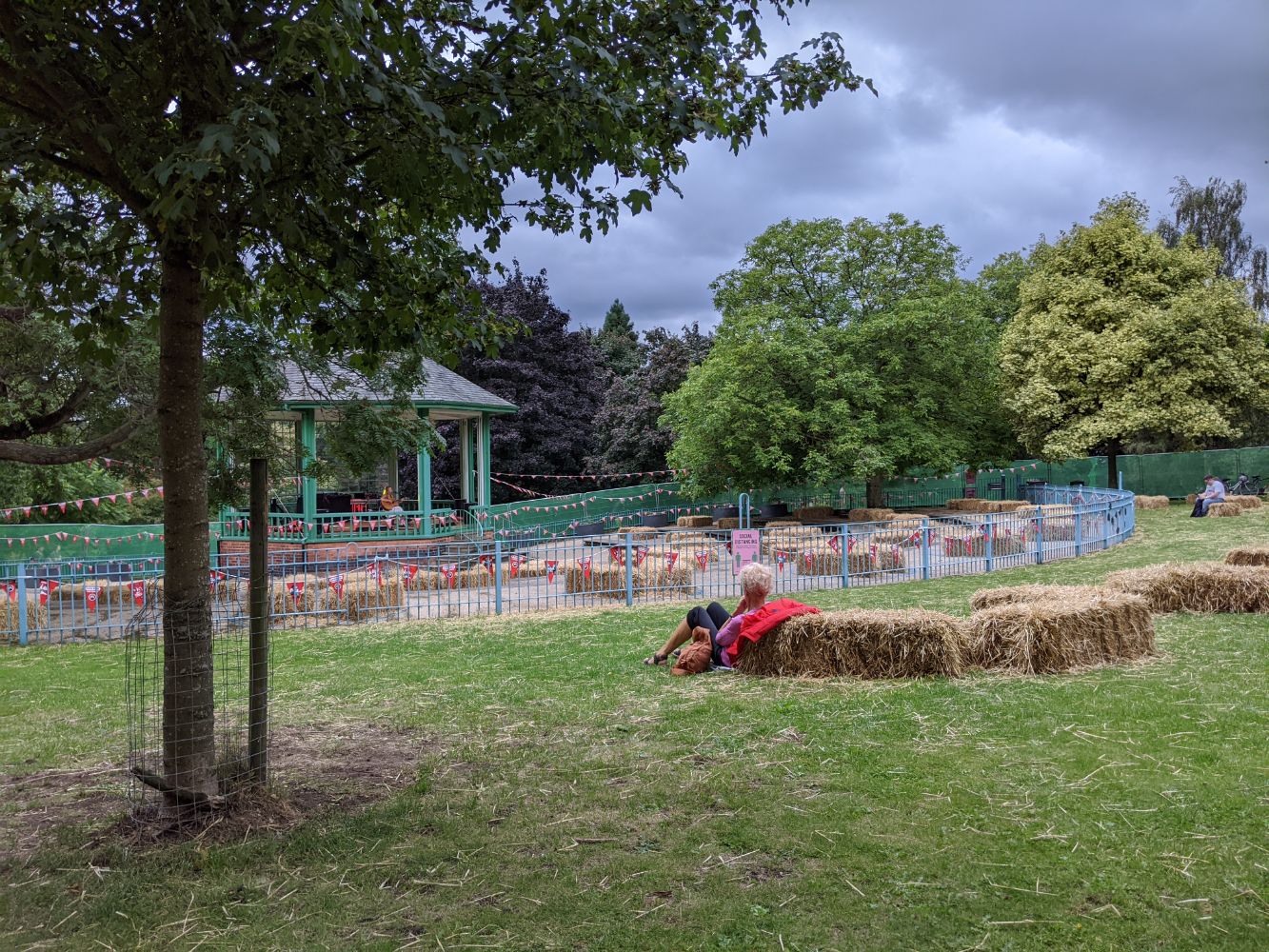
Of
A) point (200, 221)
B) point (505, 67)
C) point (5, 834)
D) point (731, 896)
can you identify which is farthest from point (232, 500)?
point (731, 896)

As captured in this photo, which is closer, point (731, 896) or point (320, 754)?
point (731, 896)

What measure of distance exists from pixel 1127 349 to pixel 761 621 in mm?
28878

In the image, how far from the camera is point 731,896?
3.55 metres

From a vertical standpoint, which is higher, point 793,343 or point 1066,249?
point 1066,249

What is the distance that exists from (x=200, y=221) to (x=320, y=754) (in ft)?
11.3

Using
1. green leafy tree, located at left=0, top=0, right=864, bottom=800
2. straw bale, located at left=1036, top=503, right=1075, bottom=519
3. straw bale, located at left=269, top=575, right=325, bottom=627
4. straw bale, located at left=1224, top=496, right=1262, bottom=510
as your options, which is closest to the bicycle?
straw bale, located at left=1224, top=496, right=1262, bottom=510

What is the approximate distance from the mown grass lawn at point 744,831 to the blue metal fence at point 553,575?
225 inches

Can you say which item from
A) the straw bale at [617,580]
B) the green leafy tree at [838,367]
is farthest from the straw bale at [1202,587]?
the green leafy tree at [838,367]

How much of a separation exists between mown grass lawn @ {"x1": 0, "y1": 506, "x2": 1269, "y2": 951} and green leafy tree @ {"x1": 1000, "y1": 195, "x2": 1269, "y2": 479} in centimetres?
2670

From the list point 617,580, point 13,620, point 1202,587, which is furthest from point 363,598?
point 1202,587

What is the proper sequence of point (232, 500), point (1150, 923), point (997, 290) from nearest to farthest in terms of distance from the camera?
point (1150, 923) < point (232, 500) < point (997, 290)

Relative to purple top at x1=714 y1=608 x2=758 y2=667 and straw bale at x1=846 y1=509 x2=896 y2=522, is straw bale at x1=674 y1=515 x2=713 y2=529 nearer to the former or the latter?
straw bale at x1=846 y1=509 x2=896 y2=522

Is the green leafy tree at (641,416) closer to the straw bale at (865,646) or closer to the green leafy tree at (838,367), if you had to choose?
the green leafy tree at (838,367)

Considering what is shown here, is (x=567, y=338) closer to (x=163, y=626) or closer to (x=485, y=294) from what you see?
(x=485, y=294)
